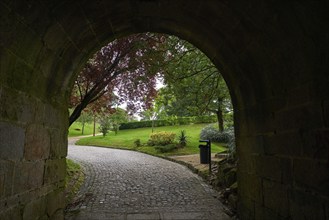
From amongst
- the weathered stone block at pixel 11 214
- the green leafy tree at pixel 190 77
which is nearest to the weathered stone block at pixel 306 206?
the weathered stone block at pixel 11 214

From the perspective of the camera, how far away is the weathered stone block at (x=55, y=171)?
3.51 m

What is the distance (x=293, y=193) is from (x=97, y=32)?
11.5 ft

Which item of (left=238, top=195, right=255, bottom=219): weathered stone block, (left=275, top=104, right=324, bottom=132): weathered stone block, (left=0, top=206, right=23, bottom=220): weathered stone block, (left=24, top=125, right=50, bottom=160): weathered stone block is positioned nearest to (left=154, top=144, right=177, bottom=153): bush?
(left=238, top=195, right=255, bottom=219): weathered stone block

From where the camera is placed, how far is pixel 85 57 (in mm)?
4129

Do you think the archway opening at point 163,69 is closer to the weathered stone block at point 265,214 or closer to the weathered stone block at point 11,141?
the weathered stone block at point 265,214

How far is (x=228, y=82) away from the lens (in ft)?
14.0

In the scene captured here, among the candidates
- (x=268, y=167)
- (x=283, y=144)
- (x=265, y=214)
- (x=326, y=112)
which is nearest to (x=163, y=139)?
(x=265, y=214)

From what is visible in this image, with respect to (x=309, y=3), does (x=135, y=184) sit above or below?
below

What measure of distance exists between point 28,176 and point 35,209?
495 mm

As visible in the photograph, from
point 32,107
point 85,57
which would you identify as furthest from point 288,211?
point 85,57

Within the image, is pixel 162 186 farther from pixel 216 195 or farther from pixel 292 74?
pixel 292 74

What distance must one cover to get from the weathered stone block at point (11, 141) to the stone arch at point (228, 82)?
12 mm

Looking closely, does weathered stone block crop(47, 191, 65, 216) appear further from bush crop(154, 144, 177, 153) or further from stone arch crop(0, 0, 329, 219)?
bush crop(154, 144, 177, 153)

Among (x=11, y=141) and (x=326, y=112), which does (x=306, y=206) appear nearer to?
(x=326, y=112)
